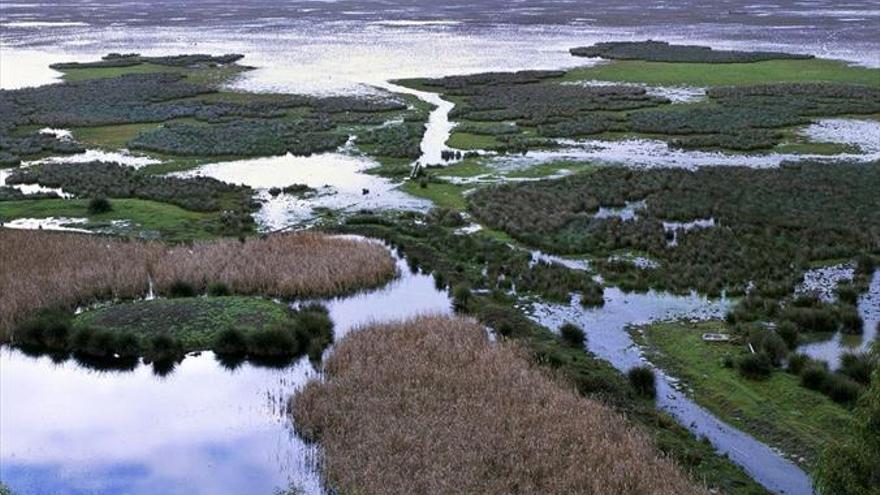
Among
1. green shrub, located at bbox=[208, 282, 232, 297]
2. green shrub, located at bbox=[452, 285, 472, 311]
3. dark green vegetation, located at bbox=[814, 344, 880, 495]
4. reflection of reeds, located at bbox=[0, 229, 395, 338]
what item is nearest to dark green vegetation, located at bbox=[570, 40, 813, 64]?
reflection of reeds, located at bbox=[0, 229, 395, 338]

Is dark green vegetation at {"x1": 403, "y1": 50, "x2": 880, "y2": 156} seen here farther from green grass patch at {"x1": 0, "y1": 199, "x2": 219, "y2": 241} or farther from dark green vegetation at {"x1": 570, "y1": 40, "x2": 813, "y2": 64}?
green grass patch at {"x1": 0, "y1": 199, "x2": 219, "y2": 241}

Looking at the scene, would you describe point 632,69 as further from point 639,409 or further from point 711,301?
point 639,409

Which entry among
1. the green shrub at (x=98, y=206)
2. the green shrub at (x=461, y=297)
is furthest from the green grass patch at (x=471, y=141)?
the green shrub at (x=461, y=297)

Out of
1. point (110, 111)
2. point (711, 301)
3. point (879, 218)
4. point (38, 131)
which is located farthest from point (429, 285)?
point (110, 111)

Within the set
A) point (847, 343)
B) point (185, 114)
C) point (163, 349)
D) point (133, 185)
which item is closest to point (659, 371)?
point (847, 343)

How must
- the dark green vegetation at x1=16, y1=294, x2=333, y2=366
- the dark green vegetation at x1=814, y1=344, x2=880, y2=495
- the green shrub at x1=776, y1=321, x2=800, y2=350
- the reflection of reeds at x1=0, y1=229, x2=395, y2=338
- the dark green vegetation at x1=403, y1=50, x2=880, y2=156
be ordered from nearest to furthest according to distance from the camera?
the dark green vegetation at x1=814, y1=344, x2=880, y2=495 → the green shrub at x1=776, y1=321, x2=800, y2=350 → the dark green vegetation at x1=16, y1=294, x2=333, y2=366 → the reflection of reeds at x1=0, y1=229, x2=395, y2=338 → the dark green vegetation at x1=403, y1=50, x2=880, y2=156

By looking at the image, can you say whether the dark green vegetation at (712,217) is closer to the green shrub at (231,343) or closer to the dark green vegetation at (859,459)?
the green shrub at (231,343)
